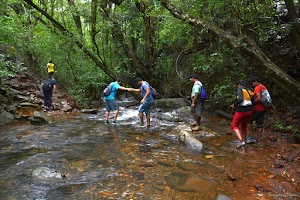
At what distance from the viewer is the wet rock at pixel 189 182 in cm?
485

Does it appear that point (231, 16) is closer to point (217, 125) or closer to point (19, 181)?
point (217, 125)

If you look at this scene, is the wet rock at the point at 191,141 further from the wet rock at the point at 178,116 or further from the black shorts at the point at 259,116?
the wet rock at the point at 178,116

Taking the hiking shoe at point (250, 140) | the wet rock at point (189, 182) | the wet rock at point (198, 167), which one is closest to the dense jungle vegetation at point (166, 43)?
the hiking shoe at point (250, 140)

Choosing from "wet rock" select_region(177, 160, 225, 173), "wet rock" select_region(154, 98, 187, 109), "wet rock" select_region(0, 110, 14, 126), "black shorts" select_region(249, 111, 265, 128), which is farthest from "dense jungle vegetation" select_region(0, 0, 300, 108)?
"wet rock" select_region(177, 160, 225, 173)

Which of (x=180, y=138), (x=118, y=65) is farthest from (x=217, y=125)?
(x=118, y=65)

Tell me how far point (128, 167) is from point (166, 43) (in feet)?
44.6

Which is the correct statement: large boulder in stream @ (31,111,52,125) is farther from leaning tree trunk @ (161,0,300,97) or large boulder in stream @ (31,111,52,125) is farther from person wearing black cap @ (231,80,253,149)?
person wearing black cap @ (231,80,253,149)

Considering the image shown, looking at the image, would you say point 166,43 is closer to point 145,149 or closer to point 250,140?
point 250,140

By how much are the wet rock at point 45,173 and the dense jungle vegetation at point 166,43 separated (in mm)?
6110

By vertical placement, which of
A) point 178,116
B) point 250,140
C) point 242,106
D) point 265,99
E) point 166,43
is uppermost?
point 166,43

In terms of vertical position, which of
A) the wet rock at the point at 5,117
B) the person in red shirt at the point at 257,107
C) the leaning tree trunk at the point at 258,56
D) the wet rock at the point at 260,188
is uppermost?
the leaning tree trunk at the point at 258,56

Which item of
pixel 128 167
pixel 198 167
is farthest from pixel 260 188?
pixel 128 167

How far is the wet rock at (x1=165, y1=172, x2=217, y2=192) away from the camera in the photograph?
15.9 ft

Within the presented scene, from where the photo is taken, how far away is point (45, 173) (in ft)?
17.2
